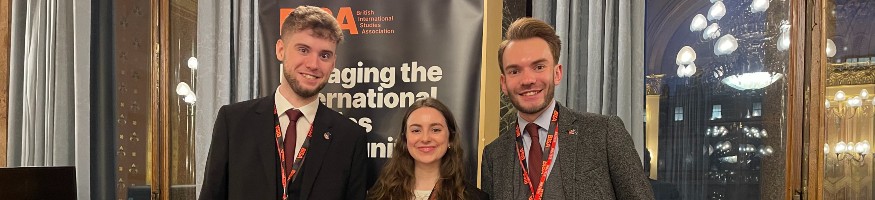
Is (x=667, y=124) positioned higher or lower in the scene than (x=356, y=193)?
higher

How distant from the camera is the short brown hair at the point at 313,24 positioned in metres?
2.84

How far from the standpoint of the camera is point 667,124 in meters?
3.68

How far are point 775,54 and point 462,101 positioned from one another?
158 centimetres

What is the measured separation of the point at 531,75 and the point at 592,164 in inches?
15.2

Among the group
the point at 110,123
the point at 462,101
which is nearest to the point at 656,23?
the point at 462,101

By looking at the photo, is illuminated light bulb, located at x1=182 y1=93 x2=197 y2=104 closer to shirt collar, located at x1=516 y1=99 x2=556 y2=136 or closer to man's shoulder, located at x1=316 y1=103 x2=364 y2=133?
man's shoulder, located at x1=316 y1=103 x2=364 y2=133

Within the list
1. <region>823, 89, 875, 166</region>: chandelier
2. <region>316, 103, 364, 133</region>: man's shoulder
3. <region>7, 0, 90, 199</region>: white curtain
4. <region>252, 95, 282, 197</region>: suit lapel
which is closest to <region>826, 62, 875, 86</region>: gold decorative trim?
<region>823, 89, 875, 166</region>: chandelier

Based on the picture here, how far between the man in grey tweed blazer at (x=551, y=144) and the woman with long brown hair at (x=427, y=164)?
0.19m

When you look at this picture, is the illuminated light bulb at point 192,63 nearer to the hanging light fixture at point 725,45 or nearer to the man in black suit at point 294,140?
the man in black suit at point 294,140

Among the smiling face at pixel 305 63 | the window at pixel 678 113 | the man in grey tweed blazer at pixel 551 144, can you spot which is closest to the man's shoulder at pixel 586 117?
the man in grey tweed blazer at pixel 551 144

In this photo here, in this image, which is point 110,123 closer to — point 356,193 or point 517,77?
point 356,193

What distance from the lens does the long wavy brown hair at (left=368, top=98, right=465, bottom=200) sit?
2.74 meters

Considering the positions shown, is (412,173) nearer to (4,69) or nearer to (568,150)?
(568,150)

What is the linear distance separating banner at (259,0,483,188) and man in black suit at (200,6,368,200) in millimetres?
372
